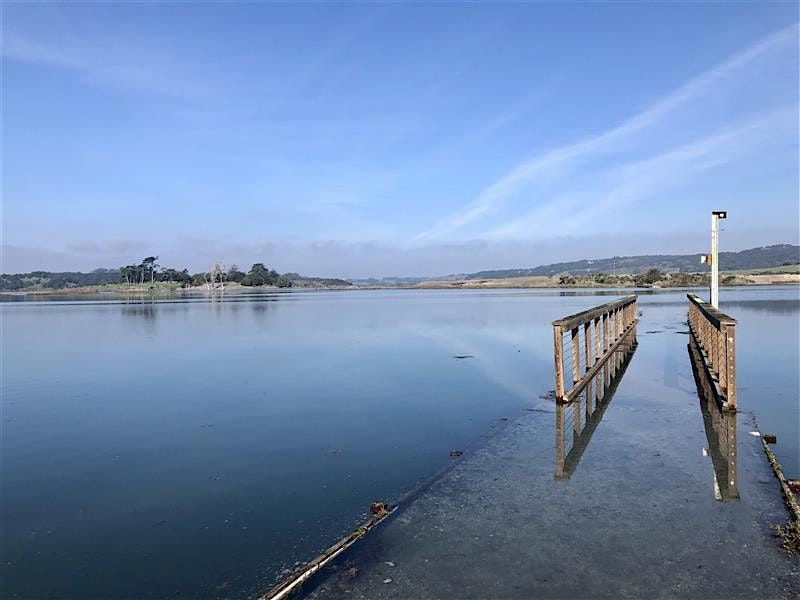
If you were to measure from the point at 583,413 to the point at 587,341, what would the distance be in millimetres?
4033

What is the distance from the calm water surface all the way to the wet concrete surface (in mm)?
533

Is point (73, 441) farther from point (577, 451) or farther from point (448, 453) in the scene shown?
point (577, 451)

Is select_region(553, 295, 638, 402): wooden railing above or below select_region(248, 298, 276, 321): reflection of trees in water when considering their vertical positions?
above

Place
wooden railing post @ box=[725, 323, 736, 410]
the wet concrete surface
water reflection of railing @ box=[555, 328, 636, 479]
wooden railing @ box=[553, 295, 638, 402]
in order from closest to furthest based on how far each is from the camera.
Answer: the wet concrete surface → water reflection of railing @ box=[555, 328, 636, 479] → wooden railing post @ box=[725, 323, 736, 410] → wooden railing @ box=[553, 295, 638, 402]

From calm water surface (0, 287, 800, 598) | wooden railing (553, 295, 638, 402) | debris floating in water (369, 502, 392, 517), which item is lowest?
calm water surface (0, 287, 800, 598)

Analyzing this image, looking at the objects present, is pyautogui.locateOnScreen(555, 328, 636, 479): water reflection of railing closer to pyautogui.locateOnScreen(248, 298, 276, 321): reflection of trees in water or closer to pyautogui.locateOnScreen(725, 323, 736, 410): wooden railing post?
pyautogui.locateOnScreen(725, 323, 736, 410): wooden railing post

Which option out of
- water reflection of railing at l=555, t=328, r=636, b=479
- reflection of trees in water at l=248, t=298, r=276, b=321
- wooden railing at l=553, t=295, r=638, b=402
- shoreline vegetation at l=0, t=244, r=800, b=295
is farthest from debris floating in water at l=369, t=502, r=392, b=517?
shoreline vegetation at l=0, t=244, r=800, b=295

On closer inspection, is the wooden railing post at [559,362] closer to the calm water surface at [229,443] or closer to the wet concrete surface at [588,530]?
the calm water surface at [229,443]

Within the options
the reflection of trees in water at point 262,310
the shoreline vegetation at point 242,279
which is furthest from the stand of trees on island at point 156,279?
the reflection of trees in water at point 262,310

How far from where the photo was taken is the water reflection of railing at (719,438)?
18.6 ft

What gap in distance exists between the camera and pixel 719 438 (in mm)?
7441

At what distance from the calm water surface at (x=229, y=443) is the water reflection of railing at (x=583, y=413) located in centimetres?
43

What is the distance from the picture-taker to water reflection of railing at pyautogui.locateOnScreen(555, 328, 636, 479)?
6.82 metres

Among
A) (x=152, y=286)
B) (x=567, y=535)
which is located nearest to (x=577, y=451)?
(x=567, y=535)
